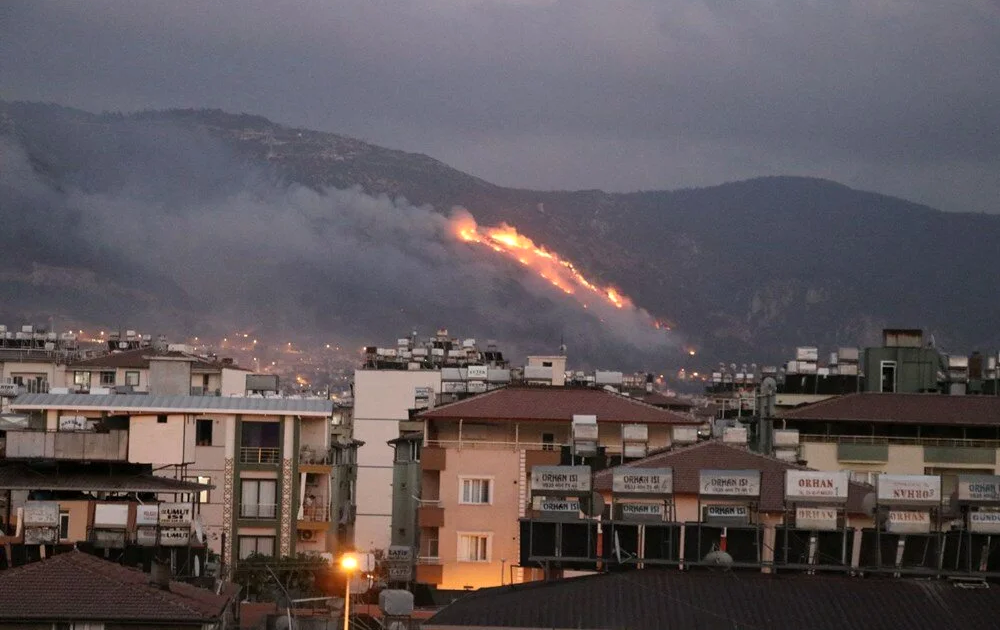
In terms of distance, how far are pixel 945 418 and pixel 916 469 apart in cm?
338

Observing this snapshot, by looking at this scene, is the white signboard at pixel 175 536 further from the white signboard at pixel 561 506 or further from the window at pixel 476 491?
the window at pixel 476 491

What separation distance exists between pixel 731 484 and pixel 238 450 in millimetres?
36839

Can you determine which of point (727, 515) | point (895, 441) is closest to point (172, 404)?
point (727, 515)

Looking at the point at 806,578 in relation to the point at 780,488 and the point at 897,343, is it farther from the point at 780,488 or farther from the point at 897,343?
the point at 897,343

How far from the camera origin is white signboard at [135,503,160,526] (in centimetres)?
6638

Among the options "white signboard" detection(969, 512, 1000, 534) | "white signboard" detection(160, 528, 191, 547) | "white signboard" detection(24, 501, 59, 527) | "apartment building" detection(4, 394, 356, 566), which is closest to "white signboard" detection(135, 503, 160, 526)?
"white signboard" detection(160, 528, 191, 547)

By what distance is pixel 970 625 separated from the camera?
51281 mm

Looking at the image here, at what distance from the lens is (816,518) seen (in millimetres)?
58469

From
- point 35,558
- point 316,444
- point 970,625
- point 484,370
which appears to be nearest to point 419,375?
point 484,370

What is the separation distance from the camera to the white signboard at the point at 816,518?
58094 millimetres

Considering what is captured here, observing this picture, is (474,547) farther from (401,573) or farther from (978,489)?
(978,489)

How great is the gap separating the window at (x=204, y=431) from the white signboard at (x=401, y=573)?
35.6ft

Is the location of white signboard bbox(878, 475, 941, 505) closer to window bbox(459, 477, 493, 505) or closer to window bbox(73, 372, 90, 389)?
window bbox(459, 477, 493, 505)

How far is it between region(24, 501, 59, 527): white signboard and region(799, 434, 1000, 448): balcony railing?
5124 cm
